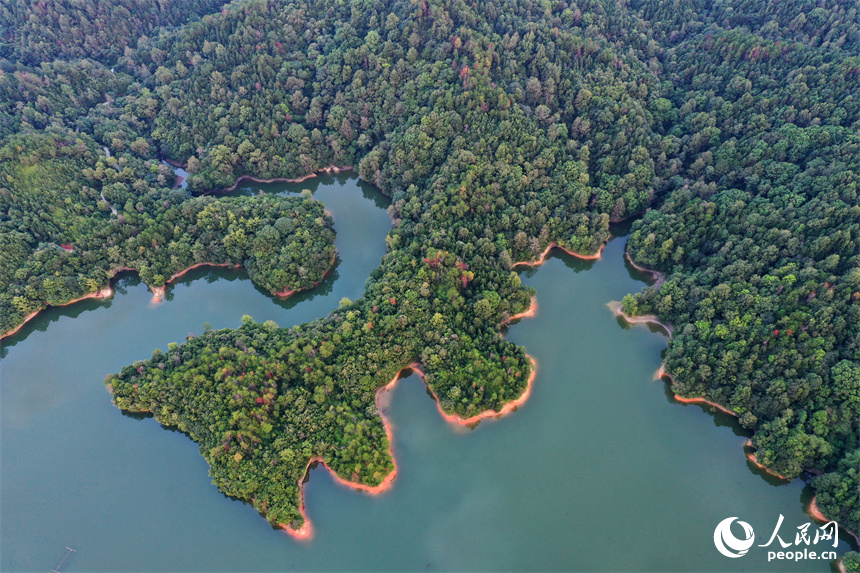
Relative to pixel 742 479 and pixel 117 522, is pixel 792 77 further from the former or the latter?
pixel 117 522

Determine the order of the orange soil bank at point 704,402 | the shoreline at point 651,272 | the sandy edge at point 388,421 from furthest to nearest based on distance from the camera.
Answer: the shoreline at point 651,272, the orange soil bank at point 704,402, the sandy edge at point 388,421

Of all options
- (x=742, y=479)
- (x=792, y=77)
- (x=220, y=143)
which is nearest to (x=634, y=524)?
(x=742, y=479)

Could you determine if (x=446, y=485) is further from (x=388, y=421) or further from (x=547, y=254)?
(x=547, y=254)

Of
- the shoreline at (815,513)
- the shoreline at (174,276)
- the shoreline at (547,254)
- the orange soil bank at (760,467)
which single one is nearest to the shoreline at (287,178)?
the shoreline at (174,276)

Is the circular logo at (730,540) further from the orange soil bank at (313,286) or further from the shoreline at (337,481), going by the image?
the orange soil bank at (313,286)

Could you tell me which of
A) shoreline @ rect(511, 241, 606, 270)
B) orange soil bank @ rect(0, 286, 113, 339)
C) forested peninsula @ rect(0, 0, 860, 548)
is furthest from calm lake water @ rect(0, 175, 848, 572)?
shoreline @ rect(511, 241, 606, 270)

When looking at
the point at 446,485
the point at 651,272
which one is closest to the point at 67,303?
the point at 446,485
